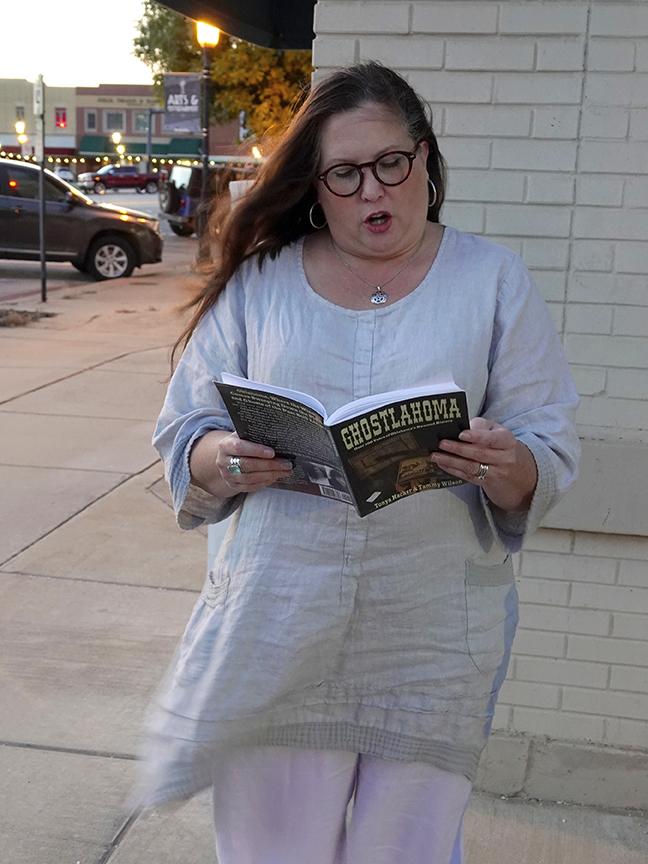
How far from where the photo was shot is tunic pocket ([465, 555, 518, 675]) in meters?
2.07

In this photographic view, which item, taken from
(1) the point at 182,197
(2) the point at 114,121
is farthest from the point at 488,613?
(2) the point at 114,121

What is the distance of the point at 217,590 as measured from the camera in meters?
2.10

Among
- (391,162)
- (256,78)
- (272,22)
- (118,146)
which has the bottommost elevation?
(118,146)

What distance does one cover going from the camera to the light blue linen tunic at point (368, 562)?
2.01 m

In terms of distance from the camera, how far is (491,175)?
3100mm

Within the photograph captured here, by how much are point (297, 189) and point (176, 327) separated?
11.5 metres

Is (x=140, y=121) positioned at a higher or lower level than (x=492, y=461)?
higher

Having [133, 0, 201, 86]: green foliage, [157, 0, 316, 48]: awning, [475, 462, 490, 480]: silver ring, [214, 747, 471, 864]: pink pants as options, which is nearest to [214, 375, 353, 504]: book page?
[475, 462, 490, 480]: silver ring

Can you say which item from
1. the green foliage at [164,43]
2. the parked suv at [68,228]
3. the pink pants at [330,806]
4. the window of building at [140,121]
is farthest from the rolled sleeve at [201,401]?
the window of building at [140,121]

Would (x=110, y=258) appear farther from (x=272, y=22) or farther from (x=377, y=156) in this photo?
(x=377, y=156)

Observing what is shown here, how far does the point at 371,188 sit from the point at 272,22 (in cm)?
379

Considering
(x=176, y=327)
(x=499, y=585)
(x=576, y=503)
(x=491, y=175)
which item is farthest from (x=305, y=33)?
(x=176, y=327)

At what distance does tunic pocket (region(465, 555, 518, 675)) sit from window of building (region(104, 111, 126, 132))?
11006 cm

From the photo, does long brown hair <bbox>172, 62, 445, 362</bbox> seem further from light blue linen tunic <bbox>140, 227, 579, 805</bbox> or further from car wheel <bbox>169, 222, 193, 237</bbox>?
car wheel <bbox>169, 222, 193, 237</bbox>
